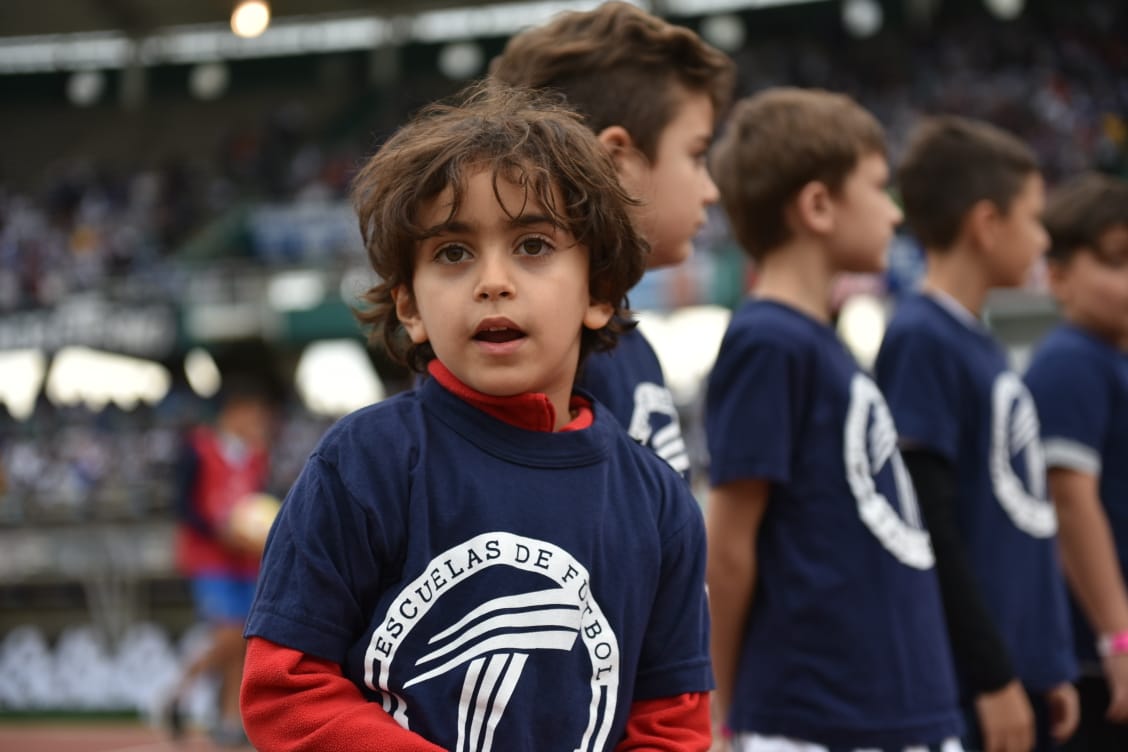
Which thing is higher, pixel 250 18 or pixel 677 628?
pixel 250 18

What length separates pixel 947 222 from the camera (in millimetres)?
3229

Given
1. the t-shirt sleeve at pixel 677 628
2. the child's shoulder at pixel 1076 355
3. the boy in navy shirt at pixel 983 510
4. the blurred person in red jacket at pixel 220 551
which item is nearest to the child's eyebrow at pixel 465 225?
the t-shirt sleeve at pixel 677 628

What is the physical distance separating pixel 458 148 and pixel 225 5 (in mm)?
26283

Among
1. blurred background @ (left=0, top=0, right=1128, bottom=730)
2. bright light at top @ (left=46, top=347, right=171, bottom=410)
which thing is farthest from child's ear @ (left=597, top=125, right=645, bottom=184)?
bright light at top @ (left=46, top=347, right=171, bottom=410)

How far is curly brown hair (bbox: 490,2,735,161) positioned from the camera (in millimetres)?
2318

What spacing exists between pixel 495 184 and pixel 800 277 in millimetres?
1253

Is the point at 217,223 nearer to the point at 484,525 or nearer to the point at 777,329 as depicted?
the point at 777,329

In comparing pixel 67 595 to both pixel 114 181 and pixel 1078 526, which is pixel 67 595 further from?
pixel 1078 526

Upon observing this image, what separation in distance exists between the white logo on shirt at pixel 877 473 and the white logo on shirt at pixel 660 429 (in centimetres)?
37

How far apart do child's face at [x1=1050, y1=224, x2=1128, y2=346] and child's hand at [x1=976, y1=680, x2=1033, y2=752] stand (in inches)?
52.1

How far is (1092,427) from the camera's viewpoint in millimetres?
3389

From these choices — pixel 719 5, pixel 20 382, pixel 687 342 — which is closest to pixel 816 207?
pixel 687 342

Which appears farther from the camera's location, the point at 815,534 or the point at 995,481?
the point at 995,481

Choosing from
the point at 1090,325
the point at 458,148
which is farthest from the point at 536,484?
the point at 1090,325
